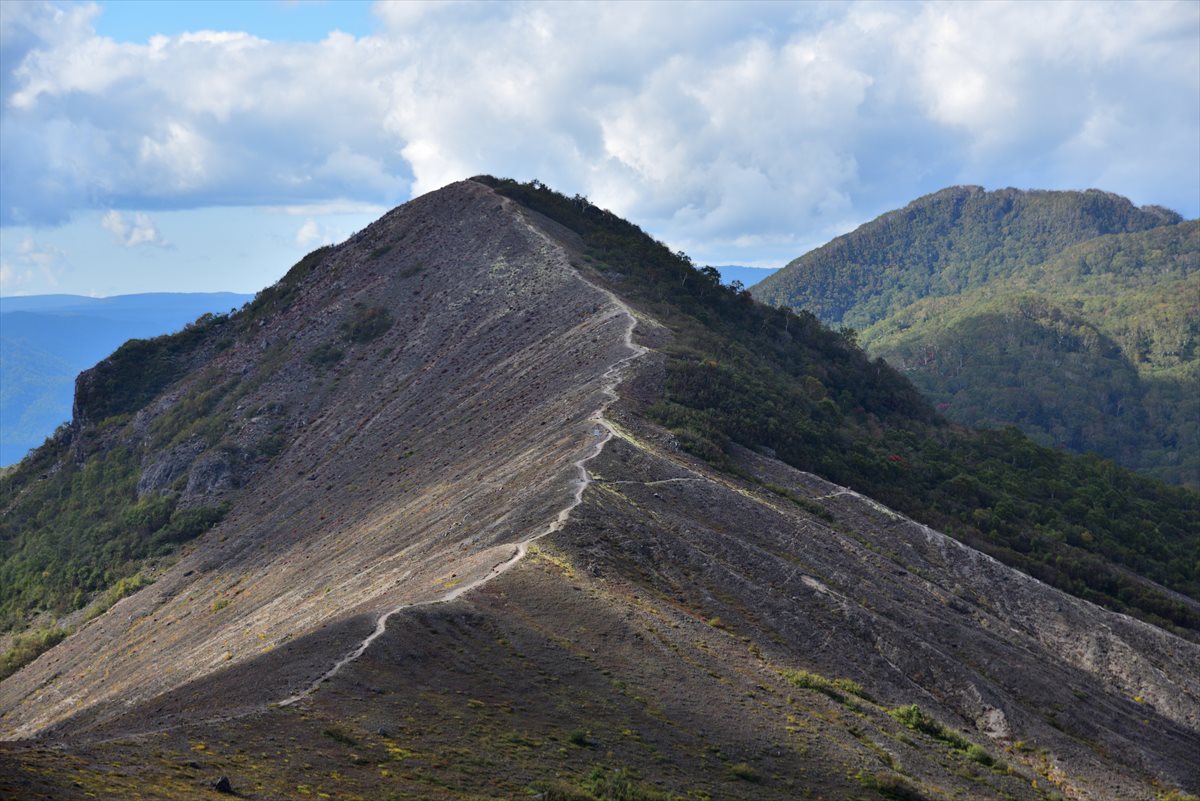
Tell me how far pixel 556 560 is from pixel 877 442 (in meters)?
62.7

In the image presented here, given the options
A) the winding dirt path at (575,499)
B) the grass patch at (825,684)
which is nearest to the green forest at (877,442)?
the winding dirt path at (575,499)

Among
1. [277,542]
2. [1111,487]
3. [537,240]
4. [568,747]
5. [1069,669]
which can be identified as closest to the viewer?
[568,747]

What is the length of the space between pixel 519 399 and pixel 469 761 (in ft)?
171

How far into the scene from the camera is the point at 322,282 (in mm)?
126188

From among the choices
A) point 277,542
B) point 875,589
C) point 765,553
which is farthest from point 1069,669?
point 277,542

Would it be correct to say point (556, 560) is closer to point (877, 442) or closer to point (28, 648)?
point (28, 648)

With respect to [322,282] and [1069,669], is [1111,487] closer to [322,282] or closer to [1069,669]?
[1069,669]

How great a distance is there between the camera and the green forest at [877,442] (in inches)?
3305

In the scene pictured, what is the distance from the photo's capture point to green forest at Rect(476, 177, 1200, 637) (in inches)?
3305

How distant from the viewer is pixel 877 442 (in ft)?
345

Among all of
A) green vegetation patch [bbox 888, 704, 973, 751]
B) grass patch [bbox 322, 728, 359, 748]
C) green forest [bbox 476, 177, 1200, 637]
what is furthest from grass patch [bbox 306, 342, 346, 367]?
grass patch [bbox 322, 728, 359, 748]

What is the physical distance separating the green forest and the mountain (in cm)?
55

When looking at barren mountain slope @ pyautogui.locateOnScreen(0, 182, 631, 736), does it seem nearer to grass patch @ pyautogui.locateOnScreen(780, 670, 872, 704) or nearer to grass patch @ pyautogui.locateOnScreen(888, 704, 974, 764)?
grass patch @ pyautogui.locateOnScreen(780, 670, 872, 704)

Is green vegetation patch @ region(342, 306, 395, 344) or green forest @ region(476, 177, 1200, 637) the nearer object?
green forest @ region(476, 177, 1200, 637)
